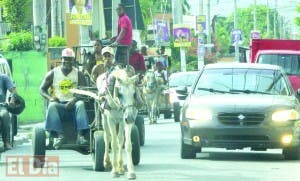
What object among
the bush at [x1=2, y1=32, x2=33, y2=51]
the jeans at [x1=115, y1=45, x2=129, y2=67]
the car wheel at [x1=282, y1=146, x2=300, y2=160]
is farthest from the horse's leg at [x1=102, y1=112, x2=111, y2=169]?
the bush at [x1=2, y1=32, x2=33, y2=51]

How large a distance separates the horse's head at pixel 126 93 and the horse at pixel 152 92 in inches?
685

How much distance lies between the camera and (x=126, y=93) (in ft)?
48.1

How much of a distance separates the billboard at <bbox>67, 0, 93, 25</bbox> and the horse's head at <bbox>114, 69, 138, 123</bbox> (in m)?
16.0

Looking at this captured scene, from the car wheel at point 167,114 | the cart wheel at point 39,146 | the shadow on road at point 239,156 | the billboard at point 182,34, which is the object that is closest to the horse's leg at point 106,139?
the cart wheel at point 39,146

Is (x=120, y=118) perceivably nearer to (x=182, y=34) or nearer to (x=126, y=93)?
(x=126, y=93)

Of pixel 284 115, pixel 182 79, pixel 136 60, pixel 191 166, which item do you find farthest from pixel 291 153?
pixel 182 79

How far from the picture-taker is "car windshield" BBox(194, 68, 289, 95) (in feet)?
60.4

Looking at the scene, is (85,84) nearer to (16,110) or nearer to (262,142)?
(16,110)

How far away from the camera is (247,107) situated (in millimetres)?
17406

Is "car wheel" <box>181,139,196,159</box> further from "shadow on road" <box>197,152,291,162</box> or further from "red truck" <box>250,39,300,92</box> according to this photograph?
"red truck" <box>250,39,300,92</box>

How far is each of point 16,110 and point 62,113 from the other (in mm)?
1717

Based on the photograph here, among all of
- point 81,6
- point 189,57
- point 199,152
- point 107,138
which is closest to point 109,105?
point 107,138

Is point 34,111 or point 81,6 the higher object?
point 81,6

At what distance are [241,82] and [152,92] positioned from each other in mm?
14118
